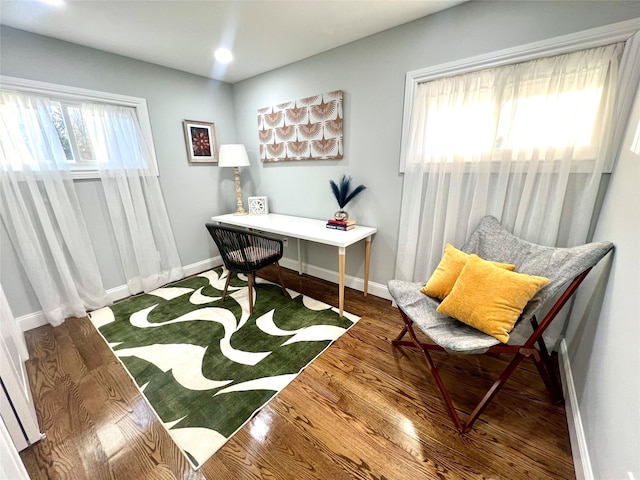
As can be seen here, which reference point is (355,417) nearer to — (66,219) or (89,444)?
(89,444)

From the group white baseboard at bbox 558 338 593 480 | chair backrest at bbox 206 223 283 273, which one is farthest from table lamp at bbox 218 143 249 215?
white baseboard at bbox 558 338 593 480

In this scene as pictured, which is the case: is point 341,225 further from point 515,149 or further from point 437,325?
point 515,149

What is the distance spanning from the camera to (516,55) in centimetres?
150

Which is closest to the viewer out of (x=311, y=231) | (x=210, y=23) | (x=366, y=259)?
(x=210, y=23)

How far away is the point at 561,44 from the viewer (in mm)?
1380

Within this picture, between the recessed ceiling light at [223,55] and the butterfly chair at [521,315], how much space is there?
8.25ft

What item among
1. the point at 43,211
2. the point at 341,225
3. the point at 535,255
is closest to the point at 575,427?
the point at 535,255

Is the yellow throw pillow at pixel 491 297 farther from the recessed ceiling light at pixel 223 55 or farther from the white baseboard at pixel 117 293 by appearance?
the white baseboard at pixel 117 293

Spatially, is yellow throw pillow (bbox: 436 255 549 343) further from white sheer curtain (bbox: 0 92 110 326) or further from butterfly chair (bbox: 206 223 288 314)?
white sheer curtain (bbox: 0 92 110 326)

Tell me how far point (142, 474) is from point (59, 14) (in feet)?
9.08

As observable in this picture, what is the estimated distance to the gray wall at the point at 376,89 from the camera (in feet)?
4.78

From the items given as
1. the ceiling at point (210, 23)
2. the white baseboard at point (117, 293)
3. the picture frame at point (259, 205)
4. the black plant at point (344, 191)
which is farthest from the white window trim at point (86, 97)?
the black plant at point (344, 191)

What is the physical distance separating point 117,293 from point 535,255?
140 inches

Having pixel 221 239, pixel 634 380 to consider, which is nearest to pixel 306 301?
pixel 221 239
